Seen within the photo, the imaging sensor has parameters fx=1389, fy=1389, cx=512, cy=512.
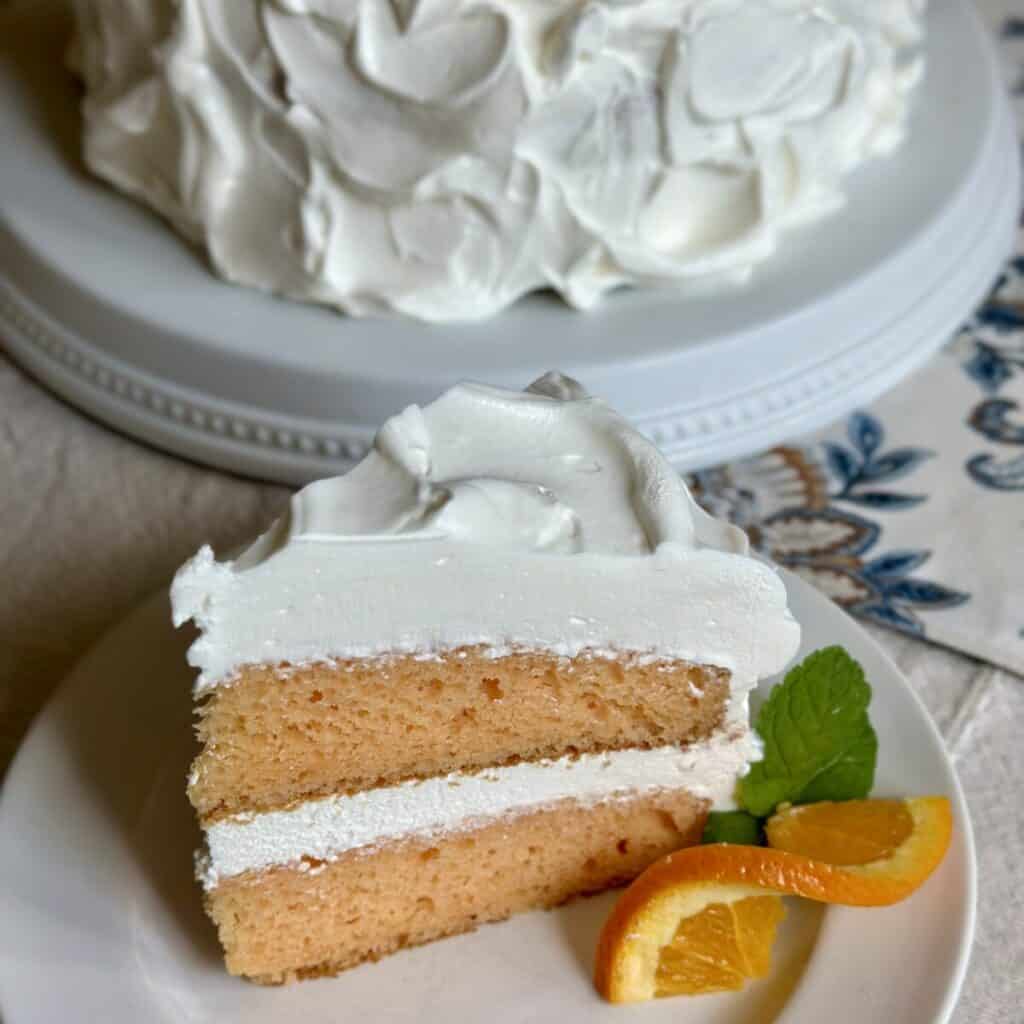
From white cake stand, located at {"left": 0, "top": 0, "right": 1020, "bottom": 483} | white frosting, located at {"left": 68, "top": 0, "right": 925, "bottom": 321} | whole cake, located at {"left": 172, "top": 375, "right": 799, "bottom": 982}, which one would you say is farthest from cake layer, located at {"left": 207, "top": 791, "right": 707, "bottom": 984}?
white frosting, located at {"left": 68, "top": 0, "right": 925, "bottom": 321}

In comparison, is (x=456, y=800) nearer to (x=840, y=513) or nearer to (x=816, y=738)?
(x=816, y=738)

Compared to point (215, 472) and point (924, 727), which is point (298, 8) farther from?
point (924, 727)

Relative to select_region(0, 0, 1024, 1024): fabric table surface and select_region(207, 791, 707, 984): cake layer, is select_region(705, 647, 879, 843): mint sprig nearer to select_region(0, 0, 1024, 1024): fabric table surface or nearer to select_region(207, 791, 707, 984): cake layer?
select_region(207, 791, 707, 984): cake layer

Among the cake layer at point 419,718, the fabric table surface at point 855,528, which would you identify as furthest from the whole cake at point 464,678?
the fabric table surface at point 855,528

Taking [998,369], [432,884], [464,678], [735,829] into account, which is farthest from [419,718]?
[998,369]

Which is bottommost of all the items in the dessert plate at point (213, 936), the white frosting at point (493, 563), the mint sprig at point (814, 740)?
the dessert plate at point (213, 936)

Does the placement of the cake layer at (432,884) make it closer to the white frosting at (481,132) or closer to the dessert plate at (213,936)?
the dessert plate at (213,936)

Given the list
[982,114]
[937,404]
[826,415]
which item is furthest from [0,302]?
[982,114]
